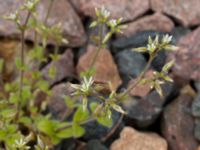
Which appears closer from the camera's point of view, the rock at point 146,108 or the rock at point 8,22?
the rock at point 146,108

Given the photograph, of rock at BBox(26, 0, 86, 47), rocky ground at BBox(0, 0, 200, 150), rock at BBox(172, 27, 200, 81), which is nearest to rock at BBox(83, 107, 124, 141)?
rocky ground at BBox(0, 0, 200, 150)

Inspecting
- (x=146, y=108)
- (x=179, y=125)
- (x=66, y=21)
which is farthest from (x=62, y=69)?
(x=179, y=125)

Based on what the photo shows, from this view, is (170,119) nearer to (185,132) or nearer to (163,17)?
(185,132)

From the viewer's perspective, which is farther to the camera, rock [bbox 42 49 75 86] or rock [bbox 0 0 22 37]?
rock [bbox 0 0 22 37]

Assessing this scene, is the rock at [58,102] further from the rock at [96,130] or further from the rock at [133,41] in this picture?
the rock at [133,41]

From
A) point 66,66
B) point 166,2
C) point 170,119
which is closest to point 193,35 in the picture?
point 166,2

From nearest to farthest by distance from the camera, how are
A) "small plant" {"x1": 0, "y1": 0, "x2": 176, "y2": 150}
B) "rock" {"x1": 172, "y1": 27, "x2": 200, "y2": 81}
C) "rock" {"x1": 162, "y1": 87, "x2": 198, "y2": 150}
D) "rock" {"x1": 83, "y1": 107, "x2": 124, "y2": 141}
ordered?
"small plant" {"x1": 0, "y1": 0, "x2": 176, "y2": 150} < "rock" {"x1": 162, "y1": 87, "x2": 198, "y2": 150} < "rock" {"x1": 83, "y1": 107, "x2": 124, "y2": 141} < "rock" {"x1": 172, "y1": 27, "x2": 200, "y2": 81}

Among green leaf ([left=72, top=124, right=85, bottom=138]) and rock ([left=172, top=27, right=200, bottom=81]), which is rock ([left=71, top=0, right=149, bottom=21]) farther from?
green leaf ([left=72, top=124, right=85, bottom=138])

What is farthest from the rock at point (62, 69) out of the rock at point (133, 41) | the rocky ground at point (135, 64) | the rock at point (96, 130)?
the rock at point (96, 130)
